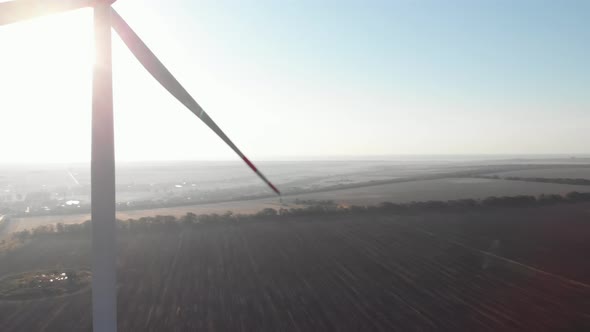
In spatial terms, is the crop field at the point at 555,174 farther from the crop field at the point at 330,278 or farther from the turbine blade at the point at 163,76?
the turbine blade at the point at 163,76

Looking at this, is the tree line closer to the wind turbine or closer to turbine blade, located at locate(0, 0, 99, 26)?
turbine blade, located at locate(0, 0, 99, 26)

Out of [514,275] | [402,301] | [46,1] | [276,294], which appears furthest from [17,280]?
[514,275]

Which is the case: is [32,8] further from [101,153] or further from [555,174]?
[555,174]

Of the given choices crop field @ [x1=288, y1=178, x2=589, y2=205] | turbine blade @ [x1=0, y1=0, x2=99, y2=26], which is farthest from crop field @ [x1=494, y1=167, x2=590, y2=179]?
turbine blade @ [x1=0, y1=0, x2=99, y2=26]

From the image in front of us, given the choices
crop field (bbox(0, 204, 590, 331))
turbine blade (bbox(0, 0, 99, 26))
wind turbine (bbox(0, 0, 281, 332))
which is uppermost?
turbine blade (bbox(0, 0, 99, 26))

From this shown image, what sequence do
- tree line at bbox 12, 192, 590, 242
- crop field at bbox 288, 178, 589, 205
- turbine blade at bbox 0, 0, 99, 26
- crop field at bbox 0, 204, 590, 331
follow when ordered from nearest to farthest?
turbine blade at bbox 0, 0, 99, 26 → crop field at bbox 0, 204, 590, 331 → tree line at bbox 12, 192, 590, 242 → crop field at bbox 288, 178, 589, 205

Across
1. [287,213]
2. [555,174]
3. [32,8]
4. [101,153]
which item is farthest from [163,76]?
[555,174]
